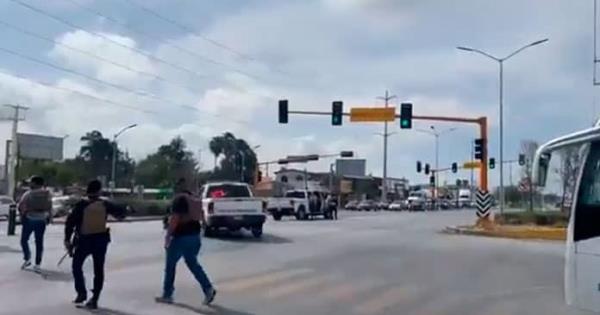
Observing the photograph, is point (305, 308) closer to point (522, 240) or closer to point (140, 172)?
point (522, 240)

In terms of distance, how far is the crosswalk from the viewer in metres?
13.6

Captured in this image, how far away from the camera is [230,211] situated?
1222 inches

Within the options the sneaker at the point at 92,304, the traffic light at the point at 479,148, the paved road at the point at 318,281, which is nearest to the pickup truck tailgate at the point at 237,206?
the paved road at the point at 318,281

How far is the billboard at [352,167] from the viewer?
526 ft

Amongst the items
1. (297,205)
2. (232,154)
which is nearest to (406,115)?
(297,205)

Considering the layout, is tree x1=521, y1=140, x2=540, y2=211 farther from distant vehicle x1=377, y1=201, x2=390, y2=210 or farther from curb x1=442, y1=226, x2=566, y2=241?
distant vehicle x1=377, y1=201, x2=390, y2=210

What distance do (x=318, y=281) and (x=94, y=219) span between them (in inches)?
215

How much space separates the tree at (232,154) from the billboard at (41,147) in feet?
124

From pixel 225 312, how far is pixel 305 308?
122 cm

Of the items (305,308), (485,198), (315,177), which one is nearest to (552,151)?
(305,308)

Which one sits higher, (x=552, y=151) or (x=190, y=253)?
(x=552, y=151)

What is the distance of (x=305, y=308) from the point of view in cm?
1284

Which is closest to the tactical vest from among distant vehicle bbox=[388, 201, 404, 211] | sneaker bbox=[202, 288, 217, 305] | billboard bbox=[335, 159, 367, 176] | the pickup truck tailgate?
sneaker bbox=[202, 288, 217, 305]

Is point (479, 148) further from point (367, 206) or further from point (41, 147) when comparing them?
point (41, 147)
